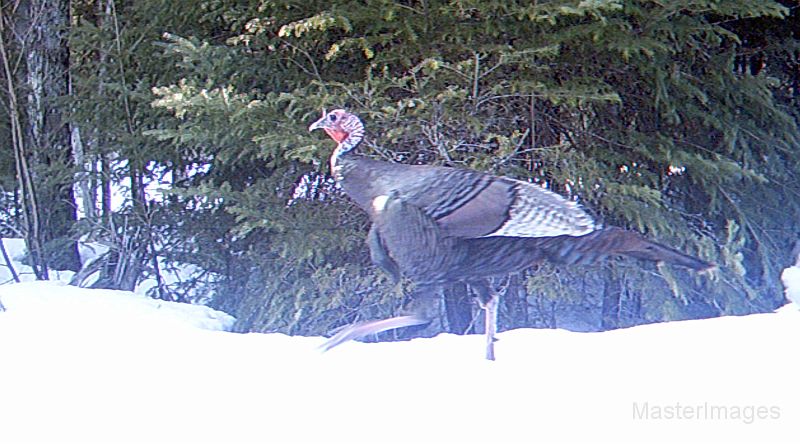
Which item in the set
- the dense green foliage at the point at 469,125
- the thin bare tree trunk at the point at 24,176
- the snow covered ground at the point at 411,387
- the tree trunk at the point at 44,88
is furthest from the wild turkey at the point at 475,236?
the tree trunk at the point at 44,88

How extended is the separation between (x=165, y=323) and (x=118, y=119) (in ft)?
7.94

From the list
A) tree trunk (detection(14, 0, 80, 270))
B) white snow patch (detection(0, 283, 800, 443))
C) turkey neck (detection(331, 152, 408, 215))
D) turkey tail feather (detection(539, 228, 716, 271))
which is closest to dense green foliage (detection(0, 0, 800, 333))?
tree trunk (detection(14, 0, 80, 270))

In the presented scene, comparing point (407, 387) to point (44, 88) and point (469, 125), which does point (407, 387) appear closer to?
point (469, 125)

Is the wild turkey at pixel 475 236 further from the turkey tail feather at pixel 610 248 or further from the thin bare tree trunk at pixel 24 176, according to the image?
the thin bare tree trunk at pixel 24 176

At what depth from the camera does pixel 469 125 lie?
530cm

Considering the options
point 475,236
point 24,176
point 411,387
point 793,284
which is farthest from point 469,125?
point 24,176

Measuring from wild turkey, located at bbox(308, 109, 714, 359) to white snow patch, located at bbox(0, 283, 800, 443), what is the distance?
280 millimetres

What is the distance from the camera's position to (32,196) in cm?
720

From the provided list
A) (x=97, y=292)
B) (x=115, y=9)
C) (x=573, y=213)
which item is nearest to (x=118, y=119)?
(x=115, y=9)

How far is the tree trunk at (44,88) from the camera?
7578 mm

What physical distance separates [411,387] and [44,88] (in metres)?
5.75

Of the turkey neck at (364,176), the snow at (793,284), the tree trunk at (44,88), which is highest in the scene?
the turkey neck at (364,176)

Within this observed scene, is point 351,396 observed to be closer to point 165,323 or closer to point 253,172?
point 165,323

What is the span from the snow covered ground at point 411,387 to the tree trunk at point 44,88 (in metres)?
3.75
